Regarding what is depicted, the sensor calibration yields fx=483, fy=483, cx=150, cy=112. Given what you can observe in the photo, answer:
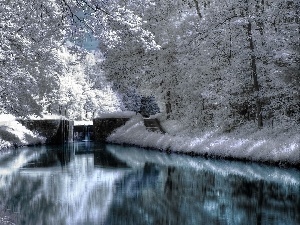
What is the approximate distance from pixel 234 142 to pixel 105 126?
21784 mm

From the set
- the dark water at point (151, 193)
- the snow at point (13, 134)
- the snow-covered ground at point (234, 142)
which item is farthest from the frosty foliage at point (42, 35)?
the snow-covered ground at point (234, 142)

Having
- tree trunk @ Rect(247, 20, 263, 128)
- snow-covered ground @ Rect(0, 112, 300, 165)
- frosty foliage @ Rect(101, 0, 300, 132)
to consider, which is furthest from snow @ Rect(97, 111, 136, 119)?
tree trunk @ Rect(247, 20, 263, 128)

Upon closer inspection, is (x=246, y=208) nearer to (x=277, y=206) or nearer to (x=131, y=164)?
(x=277, y=206)

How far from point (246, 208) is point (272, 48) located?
12579 millimetres

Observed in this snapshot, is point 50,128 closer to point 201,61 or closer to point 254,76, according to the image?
point 201,61

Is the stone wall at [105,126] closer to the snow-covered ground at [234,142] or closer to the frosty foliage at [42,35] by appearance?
the frosty foliage at [42,35]

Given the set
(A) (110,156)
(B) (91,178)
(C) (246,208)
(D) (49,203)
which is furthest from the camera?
(A) (110,156)

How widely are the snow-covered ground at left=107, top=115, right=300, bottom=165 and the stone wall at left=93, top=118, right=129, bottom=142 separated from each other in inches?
209

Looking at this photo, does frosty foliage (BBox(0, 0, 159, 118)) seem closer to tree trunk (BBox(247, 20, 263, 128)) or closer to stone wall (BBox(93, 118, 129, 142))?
stone wall (BBox(93, 118, 129, 142))

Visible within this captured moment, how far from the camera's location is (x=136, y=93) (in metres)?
42.2

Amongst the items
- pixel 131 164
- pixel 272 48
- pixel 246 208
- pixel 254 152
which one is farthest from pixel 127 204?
pixel 272 48

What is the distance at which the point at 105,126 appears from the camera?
1732 inches

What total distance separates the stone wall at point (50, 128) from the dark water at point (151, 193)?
59.2 ft

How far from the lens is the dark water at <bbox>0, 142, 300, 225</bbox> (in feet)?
37.4
